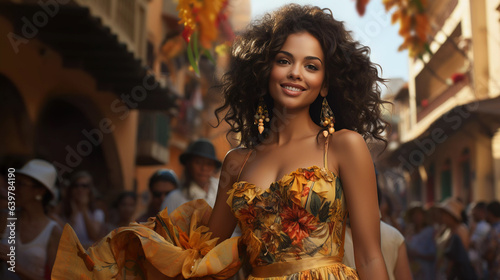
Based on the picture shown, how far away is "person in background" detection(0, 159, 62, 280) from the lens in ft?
13.7

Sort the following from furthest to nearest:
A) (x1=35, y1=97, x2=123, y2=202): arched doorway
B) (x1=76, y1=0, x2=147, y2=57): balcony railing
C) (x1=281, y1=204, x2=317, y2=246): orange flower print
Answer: (x1=35, y1=97, x2=123, y2=202): arched doorway → (x1=76, y1=0, x2=147, y2=57): balcony railing → (x1=281, y1=204, x2=317, y2=246): orange flower print

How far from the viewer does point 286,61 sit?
2.80 m

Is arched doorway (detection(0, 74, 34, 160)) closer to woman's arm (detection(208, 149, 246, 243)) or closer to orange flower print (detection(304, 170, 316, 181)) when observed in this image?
woman's arm (detection(208, 149, 246, 243))

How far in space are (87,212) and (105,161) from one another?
742cm

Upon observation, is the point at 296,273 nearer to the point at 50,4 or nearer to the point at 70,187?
the point at 70,187

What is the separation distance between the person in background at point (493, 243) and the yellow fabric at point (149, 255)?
5.03m

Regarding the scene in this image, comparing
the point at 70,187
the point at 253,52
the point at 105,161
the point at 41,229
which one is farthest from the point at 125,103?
the point at 253,52

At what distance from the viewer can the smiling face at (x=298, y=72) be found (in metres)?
2.75

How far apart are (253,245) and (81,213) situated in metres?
4.46

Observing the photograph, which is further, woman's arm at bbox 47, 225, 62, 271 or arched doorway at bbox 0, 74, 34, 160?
arched doorway at bbox 0, 74, 34, 160

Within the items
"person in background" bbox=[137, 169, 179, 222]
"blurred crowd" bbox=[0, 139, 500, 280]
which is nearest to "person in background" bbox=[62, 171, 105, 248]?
"blurred crowd" bbox=[0, 139, 500, 280]

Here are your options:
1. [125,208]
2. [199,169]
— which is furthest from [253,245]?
[125,208]

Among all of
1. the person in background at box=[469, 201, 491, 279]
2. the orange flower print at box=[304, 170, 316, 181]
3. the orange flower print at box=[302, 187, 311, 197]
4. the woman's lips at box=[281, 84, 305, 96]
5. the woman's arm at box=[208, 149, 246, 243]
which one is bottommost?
the person in background at box=[469, 201, 491, 279]

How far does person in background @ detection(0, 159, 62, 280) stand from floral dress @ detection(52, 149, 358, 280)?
1.56 m
